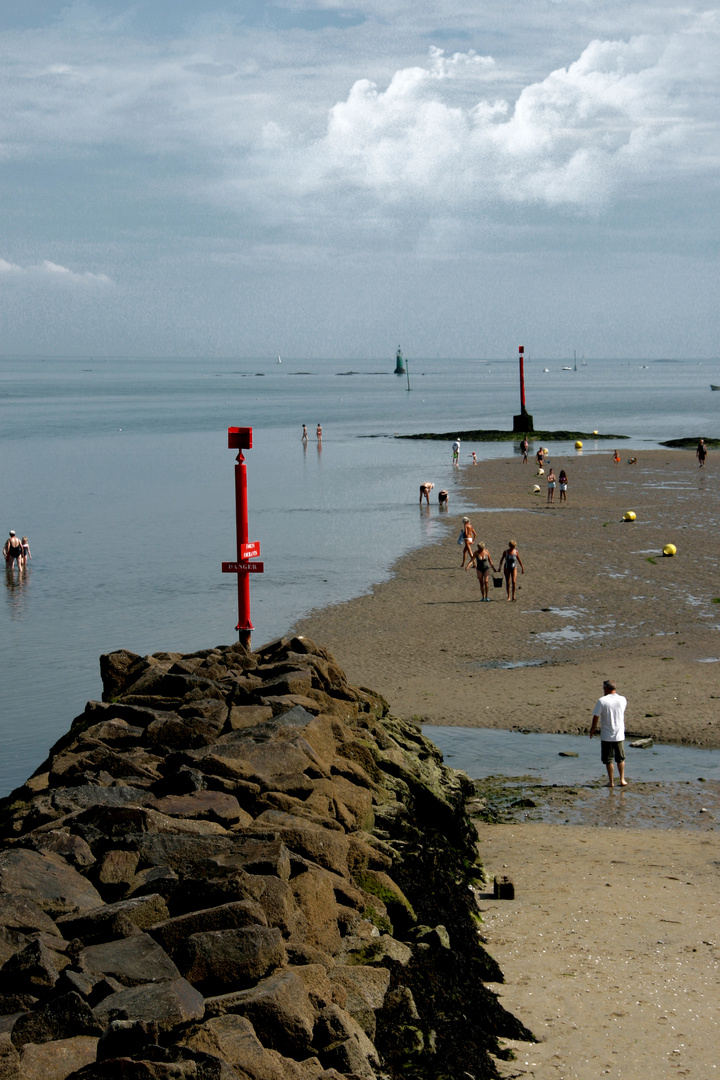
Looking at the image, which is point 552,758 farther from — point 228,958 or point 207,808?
point 228,958

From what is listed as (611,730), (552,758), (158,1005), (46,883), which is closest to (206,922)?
(158,1005)

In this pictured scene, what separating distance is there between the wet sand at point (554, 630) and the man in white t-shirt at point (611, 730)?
2.06 m

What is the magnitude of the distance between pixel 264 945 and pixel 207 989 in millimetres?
355

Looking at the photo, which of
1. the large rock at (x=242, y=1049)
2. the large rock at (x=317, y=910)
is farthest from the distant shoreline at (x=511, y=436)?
the large rock at (x=242, y=1049)

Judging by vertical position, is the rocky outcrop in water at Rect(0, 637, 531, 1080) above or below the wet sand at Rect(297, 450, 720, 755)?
above

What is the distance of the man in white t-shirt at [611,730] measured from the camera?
13836mm

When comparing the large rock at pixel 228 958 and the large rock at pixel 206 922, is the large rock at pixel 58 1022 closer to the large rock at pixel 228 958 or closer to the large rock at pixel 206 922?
the large rock at pixel 228 958

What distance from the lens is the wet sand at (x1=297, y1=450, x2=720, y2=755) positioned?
17.3 metres

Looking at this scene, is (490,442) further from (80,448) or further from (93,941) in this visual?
(93,941)

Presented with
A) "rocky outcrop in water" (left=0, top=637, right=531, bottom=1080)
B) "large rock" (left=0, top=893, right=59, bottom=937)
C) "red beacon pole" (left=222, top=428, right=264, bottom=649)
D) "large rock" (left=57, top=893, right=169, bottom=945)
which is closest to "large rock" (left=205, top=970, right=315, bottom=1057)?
"rocky outcrop in water" (left=0, top=637, right=531, bottom=1080)

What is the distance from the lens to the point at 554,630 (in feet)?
72.8

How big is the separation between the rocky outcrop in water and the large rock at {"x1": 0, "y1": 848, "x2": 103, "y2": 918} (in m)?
0.01

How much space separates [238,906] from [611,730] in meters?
8.61

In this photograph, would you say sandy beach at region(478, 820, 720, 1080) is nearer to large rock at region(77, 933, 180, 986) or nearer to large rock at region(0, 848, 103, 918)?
large rock at region(77, 933, 180, 986)
